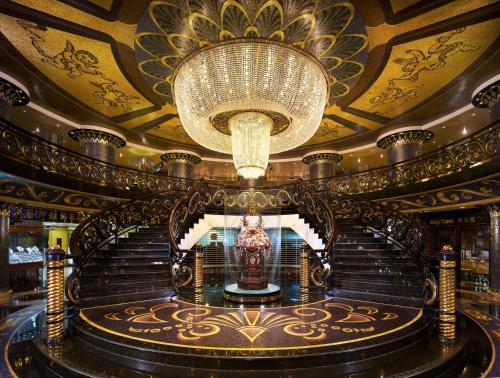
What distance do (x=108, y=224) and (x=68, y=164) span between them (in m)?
2.69

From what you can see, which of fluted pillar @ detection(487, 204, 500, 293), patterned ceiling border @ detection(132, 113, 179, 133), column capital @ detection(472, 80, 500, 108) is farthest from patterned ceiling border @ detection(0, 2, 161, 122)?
fluted pillar @ detection(487, 204, 500, 293)

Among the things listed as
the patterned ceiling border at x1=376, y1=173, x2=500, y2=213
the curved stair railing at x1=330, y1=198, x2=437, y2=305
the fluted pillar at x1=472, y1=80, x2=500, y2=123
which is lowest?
the curved stair railing at x1=330, y1=198, x2=437, y2=305

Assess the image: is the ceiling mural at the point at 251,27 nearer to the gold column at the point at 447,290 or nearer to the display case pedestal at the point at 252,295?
the gold column at the point at 447,290

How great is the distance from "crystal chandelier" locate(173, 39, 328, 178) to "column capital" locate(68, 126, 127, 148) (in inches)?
230

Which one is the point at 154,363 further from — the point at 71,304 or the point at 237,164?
the point at 237,164

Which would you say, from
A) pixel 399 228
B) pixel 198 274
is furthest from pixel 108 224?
pixel 399 228

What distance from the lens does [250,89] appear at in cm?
409

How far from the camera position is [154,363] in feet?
9.30

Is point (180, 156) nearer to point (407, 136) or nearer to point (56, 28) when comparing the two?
point (56, 28)

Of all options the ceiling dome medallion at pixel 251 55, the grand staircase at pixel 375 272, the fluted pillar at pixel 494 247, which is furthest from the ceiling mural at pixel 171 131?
the fluted pillar at pixel 494 247

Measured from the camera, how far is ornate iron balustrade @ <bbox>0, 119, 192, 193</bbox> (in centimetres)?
572

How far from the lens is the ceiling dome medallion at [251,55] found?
4102 mm

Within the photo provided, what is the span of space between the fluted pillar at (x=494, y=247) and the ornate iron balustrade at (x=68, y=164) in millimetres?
8315

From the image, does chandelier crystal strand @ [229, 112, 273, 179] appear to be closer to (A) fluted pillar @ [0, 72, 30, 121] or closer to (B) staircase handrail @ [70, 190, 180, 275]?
(B) staircase handrail @ [70, 190, 180, 275]
